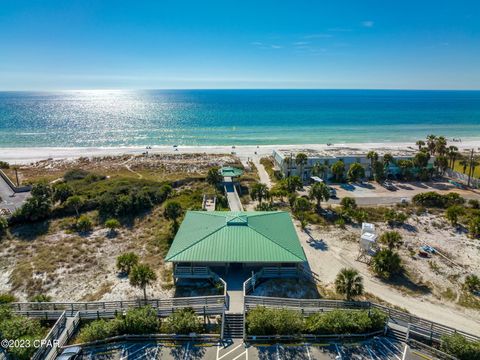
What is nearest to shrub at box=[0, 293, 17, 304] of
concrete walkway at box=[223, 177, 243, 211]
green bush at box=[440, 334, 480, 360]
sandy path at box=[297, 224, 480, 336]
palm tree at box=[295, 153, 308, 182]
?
concrete walkway at box=[223, 177, 243, 211]

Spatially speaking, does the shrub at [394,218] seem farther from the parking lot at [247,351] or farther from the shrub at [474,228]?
the parking lot at [247,351]

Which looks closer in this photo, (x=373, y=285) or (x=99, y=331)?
(x=99, y=331)

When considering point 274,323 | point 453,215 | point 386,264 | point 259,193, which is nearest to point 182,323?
point 274,323

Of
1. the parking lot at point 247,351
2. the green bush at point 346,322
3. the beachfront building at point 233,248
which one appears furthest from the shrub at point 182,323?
the green bush at point 346,322

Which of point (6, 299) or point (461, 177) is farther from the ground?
point (461, 177)

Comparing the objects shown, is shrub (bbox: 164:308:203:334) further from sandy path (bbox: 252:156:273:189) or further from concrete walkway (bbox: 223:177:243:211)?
sandy path (bbox: 252:156:273:189)

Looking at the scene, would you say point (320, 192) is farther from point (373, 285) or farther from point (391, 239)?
point (373, 285)

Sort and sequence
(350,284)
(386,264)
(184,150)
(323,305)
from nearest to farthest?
1. (323,305)
2. (350,284)
3. (386,264)
4. (184,150)
